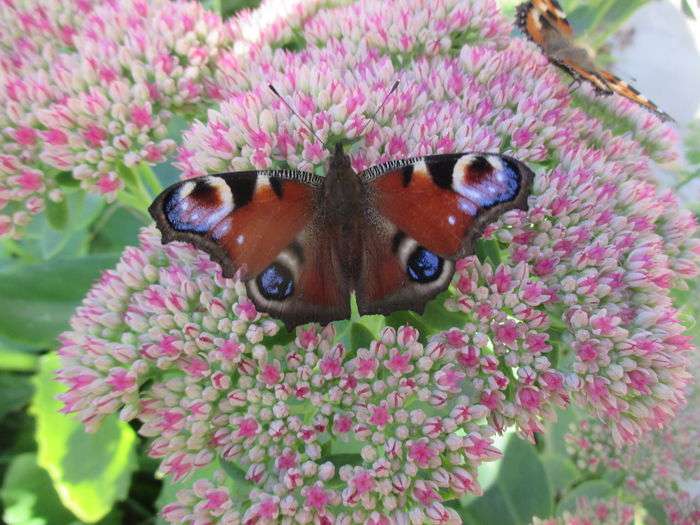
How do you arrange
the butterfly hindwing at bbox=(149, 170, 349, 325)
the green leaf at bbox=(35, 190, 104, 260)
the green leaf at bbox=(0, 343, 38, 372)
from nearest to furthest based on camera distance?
the butterfly hindwing at bbox=(149, 170, 349, 325) < the green leaf at bbox=(35, 190, 104, 260) < the green leaf at bbox=(0, 343, 38, 372)

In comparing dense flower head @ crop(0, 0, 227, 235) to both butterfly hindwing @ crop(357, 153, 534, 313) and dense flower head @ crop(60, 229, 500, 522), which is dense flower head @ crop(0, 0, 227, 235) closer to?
dense flower head @ crop(60, 229, 500, 522)

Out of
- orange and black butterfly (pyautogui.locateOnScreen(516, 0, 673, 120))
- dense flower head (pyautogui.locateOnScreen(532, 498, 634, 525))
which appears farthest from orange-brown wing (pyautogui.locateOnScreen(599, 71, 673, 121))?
dense flower head (pyautogui.locateOnScreen(532, 498, 634, 525))

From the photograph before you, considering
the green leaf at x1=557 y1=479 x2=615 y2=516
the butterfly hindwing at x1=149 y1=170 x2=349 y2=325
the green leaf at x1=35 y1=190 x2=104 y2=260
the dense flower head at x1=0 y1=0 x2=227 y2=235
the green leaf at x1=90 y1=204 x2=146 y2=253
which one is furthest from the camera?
the green leaf at x1=90 y1=204 x2=146 y2=253

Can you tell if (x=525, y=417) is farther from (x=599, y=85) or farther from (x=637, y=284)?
(x=599, y=85)

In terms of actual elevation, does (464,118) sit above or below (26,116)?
below

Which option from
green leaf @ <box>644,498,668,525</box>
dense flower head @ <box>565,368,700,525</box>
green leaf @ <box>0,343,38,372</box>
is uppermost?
green leaf @ <box>0,343,38,372</box>

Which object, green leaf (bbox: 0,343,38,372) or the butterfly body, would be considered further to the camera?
green leaf (bbox: 0,343,38,372)

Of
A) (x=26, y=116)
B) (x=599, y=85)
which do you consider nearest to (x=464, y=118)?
(x=599, y=85)

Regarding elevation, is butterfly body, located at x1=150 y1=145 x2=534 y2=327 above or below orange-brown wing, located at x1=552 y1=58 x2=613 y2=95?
below
